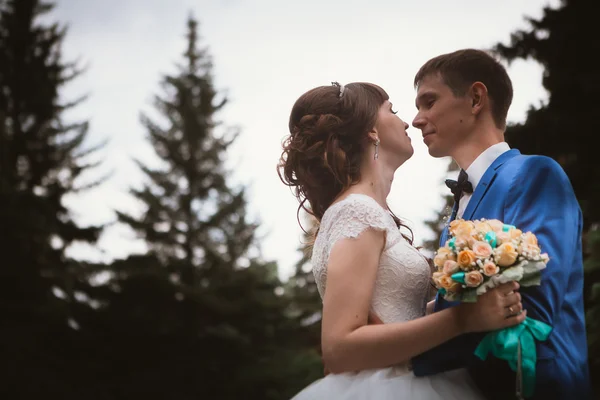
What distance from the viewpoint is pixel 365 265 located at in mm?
2936

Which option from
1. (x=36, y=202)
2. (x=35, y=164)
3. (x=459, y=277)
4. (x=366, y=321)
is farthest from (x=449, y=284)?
(x=35, y=164)

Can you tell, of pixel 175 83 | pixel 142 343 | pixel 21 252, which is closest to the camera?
pixel 21 252

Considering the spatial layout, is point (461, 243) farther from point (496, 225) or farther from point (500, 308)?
point (500, 308)

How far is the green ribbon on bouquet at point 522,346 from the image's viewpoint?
7.92 ft

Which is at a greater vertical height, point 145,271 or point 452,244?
point 145,271

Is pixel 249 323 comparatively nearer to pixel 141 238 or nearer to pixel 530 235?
pixel 141 238

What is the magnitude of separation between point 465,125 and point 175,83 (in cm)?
1887

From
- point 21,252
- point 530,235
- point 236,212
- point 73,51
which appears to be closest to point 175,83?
point 73,51

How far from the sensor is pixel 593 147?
1041 cm

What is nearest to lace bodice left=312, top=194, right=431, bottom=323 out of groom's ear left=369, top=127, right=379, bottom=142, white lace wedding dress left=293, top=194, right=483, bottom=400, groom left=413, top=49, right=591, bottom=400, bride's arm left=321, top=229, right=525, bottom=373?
white lace wedding dress left=293, top=194, right=483, bottom=400

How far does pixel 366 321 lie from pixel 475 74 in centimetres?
175

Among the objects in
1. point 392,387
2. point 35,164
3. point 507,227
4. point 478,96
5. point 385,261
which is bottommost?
point 392,387

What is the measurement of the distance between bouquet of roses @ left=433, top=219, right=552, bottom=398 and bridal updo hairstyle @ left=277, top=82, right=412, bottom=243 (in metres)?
1.19

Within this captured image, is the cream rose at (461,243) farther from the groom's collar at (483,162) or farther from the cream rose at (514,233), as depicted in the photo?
the groom's collar at (483,162)
